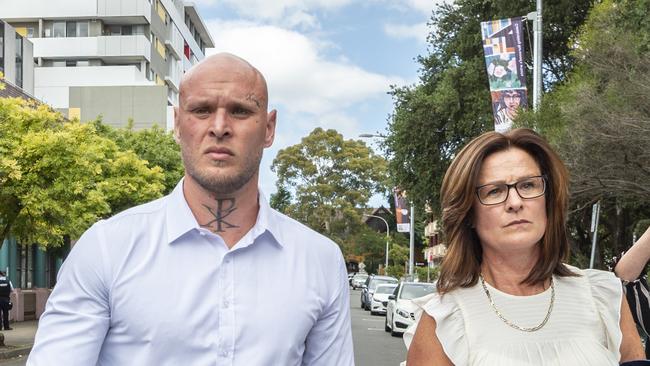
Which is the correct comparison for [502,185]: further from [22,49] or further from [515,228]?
[22,49]

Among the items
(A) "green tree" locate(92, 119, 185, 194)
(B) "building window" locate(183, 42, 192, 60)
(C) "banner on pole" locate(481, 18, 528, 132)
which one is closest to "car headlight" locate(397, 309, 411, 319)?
(C) "banner on pole" locate(481, 18, 528, 132)

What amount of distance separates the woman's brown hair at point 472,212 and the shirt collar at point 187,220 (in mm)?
774

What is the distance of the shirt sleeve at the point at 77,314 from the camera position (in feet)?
7.71

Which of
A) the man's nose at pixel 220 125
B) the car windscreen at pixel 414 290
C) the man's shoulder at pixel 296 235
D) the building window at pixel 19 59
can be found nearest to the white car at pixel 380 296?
the car windscreen at pixel 414 290

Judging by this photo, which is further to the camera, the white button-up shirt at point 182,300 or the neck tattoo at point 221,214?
the neck tattoo at point 221,214

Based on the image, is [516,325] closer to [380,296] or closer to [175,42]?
[380,296]

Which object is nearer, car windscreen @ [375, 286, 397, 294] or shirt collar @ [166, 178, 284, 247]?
shirt collar @ [166, 178, 284, 247]

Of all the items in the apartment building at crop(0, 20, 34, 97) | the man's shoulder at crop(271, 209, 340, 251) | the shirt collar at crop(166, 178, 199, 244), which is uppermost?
the apartment building at crop(0, 20, 34, 97)

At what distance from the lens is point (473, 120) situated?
3219 cm

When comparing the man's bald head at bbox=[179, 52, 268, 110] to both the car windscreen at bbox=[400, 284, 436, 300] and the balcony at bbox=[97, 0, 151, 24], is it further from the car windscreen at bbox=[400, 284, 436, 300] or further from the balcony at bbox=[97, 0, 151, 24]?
the balcony at bbox=[97, 0, 151, 24]

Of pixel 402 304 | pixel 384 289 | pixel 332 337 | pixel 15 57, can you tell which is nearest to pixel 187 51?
pixel 15 57

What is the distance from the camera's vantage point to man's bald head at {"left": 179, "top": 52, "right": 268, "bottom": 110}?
2.56 meters

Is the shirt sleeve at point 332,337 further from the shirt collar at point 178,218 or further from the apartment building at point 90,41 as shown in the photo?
the apartment building at point 90,41

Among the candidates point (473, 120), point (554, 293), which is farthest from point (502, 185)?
point (473, 120)
